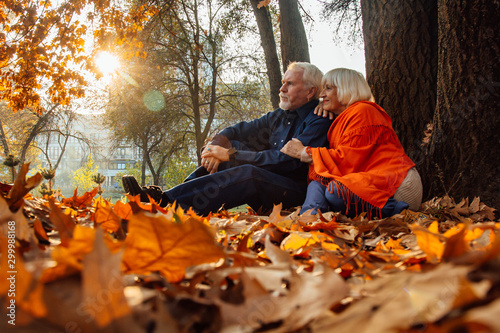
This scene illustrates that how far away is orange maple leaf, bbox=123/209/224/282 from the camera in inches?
22.3

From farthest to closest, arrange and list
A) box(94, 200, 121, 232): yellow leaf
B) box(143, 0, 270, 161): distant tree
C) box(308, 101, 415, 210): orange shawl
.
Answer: box(143, 0, 270, 161): distant tree
box(308, 101, 415, 210): orange shawl
box(94, 200, 121, 232): yellow leaf

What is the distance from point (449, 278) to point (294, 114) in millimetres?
3685

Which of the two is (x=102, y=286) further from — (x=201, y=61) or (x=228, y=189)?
(x=201, y=61)

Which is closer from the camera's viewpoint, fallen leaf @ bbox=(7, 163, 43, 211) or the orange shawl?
fallen leaf @ bbox=(7, 163, 43, 211)

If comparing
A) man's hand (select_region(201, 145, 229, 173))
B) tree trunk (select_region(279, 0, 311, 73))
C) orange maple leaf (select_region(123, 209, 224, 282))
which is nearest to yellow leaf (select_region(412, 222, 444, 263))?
orange maple leaf (select_region(123, 209, 224, 282))

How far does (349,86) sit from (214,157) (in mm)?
1592

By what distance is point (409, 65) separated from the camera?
12.7ft

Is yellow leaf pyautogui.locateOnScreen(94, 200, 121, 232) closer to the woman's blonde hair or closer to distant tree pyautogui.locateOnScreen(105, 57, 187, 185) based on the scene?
the woman's blonde hair

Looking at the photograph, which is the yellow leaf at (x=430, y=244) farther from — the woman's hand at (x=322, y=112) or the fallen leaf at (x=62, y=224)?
the woman's hand at (x=322, y=112)

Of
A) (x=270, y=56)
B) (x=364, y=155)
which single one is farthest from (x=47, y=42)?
(x=364, y=155)

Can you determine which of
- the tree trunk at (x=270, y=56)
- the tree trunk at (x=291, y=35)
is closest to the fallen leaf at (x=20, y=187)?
the tree trunk at (x=291, y=35)

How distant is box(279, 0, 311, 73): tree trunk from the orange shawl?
10.7 ft

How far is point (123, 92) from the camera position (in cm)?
1797

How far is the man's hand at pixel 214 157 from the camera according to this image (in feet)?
11.9
